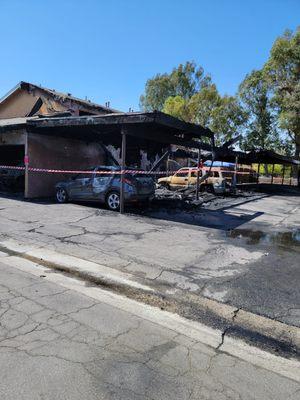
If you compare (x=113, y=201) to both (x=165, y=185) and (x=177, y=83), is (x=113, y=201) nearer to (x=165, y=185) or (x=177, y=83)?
(x=165, y=185)

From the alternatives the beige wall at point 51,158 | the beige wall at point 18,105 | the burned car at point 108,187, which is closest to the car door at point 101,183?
the burned car at point 108,187

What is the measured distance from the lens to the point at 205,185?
22031mm

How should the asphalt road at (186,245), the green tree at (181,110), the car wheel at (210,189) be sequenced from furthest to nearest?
the green tree at (181,110) → the car wheel at (210,189) → the asphalt road at (186,245)

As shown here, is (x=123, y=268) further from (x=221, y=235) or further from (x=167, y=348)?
(x=221, y=235)

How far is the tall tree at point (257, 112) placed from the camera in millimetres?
34472

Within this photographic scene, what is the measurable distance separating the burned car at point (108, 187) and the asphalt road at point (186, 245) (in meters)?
0.60

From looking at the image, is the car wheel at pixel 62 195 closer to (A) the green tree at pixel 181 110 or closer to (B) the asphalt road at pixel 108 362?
(B) the asphalt road at pixel 108 362

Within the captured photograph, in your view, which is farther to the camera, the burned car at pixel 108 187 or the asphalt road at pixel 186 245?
the burned car at pixel 108 187

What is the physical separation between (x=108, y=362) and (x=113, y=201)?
10094mm

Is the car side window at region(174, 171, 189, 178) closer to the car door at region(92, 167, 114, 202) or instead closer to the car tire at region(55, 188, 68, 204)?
the car tire at region(55, 188, 68, 204)

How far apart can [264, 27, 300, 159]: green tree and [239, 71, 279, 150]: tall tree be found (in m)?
1.24

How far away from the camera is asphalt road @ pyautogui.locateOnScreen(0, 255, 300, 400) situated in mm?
3174

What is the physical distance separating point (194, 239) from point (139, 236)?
1360 millimetres

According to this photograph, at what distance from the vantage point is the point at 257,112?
35469 millimetres
